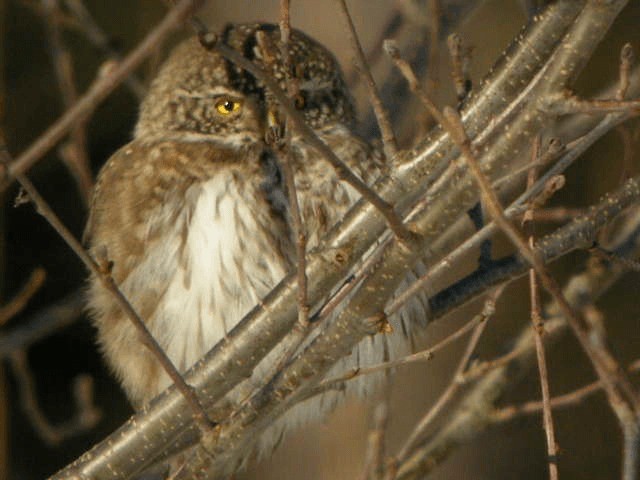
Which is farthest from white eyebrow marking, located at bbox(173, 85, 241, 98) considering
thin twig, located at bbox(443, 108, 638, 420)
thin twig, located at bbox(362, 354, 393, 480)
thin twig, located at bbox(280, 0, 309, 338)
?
thin twig, located at bbox(443, 108, 638, 420)

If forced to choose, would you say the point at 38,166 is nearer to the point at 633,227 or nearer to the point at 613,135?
the point at 613,135

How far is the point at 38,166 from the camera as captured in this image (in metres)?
7.95

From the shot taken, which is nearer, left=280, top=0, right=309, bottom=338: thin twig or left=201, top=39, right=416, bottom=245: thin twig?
left=201, top=39, right=416, bottom=245: thin twig

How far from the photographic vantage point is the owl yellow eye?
12.7ft

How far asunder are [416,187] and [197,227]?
3.45ft

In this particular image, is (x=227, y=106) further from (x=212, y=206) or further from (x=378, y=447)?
(x=378, y=447)

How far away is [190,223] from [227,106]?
46 cm

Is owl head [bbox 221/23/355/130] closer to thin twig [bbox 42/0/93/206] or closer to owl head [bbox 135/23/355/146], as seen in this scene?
owl head [bbox 135/23/355/146]

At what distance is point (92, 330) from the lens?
8.04 metres

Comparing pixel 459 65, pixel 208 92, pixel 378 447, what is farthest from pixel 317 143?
pixel 208 92

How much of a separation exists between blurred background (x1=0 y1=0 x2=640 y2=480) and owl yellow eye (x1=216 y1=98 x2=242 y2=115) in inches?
90.3

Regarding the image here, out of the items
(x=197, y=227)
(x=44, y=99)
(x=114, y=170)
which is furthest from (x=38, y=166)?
(x=197, y=227)

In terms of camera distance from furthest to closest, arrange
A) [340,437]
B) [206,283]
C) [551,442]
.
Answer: [340,437]
[206,283]
[551,442]

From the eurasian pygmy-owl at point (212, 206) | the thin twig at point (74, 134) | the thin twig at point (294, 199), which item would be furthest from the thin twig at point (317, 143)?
the thin twig at point (74, 134)
